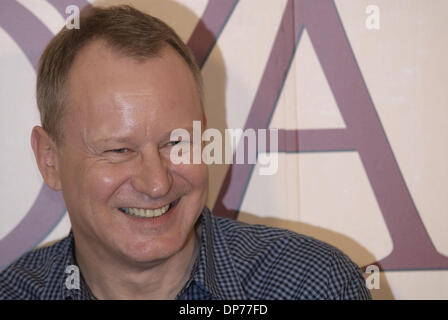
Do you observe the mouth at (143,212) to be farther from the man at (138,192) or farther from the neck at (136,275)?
the neck at (136,275)

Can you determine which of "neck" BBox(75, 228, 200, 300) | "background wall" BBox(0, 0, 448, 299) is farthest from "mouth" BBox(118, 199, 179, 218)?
"background wall" BBox(0, 0, 448, 299)

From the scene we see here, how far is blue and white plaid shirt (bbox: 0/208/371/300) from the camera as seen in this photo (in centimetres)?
116

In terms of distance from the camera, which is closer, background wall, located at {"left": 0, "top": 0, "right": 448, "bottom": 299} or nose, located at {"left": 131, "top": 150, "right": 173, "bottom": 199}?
nose, located at {"left": 131, "top": 150, "right": 173, "bottom": 199}

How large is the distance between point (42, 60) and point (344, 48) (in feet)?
2.83

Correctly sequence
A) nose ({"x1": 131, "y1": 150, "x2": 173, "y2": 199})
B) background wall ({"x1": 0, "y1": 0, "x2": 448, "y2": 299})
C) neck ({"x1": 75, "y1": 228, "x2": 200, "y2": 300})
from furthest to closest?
background wall ({"x1": 0, "y1": 0, "x2": 448, "y2": 299}), neck ({"x1": 75, "y1": 228, "x2": 200, "y2": 300}), nose ({"x1": 131, "y1": 150, "x2": 173, "y2": 199})

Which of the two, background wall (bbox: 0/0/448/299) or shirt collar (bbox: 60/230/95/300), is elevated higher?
background wall (bbox: 0/0/448/299)

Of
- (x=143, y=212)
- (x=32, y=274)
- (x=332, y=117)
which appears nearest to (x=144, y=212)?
(x=143, y=212)

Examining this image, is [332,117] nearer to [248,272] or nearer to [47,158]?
[248,272]

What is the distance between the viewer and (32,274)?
130 cm

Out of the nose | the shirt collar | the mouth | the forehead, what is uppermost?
the forehead

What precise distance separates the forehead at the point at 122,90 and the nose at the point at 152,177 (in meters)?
0.08

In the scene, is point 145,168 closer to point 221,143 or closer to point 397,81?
point 221,143

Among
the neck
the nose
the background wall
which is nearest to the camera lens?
the nose

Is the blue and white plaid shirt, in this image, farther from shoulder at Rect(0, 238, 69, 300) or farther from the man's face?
the man's face
